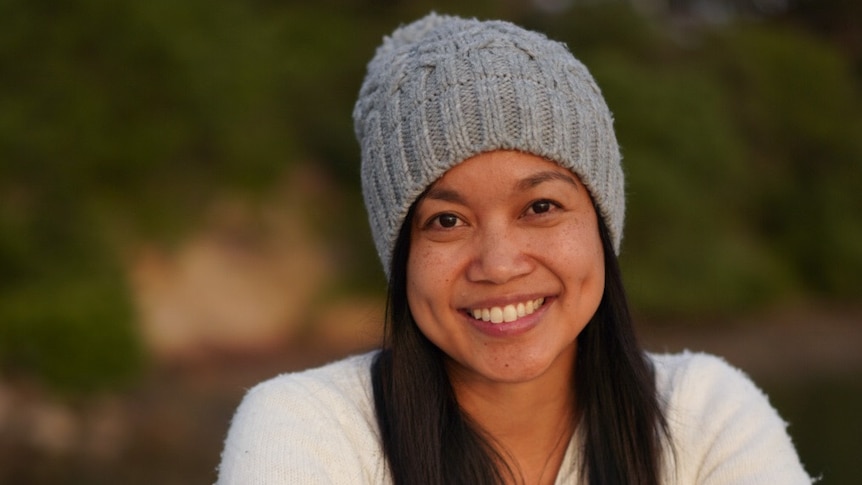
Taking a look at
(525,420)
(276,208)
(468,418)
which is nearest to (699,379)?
(525,420)

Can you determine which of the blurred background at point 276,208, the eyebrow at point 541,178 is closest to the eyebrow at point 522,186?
the eyebrow at point 541,178

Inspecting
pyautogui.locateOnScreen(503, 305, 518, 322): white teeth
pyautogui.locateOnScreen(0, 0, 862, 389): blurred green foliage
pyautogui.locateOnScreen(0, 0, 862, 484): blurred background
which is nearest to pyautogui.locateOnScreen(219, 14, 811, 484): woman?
pyautogui.locateOnScreen(503, 305, 518, 322): white teeth

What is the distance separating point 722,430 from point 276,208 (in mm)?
12272

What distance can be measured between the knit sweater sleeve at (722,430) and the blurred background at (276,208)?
5.01m

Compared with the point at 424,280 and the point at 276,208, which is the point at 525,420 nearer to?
the point at 424,280

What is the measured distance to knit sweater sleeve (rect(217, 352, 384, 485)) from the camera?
186 centimetres

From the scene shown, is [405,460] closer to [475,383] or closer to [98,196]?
[475,383]

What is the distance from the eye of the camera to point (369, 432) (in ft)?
6.68

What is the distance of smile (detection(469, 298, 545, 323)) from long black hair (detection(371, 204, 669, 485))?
0.17m

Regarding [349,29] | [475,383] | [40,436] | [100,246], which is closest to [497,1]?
[349,29]

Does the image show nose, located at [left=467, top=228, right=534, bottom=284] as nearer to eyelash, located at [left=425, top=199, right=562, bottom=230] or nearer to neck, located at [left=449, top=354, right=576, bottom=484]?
eyelash, located at [left=425, top=199, right=562, bottom=230]

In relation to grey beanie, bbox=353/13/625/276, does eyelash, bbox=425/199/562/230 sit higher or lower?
lower

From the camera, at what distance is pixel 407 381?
2.10m

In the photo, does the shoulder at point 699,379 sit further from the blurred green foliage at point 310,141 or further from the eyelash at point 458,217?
the blurred green foliage at point 310,141
